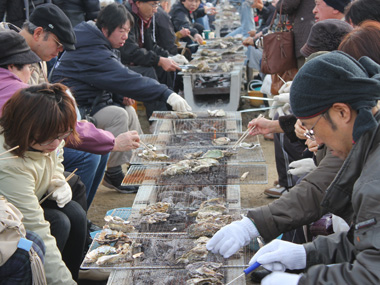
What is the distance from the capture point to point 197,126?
4824mm

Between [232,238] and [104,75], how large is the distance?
304 cm

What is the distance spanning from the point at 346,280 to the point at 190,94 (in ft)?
17.5

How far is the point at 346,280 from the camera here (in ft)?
6.03

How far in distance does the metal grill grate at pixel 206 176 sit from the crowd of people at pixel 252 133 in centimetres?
30

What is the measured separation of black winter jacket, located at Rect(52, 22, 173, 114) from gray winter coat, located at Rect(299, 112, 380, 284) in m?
3.35

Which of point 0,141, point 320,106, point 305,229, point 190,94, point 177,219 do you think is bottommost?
point 190,94

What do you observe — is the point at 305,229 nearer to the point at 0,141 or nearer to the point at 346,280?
the point at 346,280

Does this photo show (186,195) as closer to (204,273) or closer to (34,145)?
(204,273)

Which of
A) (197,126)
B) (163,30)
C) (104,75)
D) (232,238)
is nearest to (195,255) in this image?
(232,238)

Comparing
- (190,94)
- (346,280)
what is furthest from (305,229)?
(190,94)

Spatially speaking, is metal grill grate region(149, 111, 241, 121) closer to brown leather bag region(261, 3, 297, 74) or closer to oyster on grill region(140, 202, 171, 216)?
brown leather bag region(261, 3, 297, 74)

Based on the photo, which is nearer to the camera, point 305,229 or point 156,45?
point 305,229

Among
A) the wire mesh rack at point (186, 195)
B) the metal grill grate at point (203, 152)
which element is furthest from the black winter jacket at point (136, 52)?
the wire mesh rack at point (186, 195)

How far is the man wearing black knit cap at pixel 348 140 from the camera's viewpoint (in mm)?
1811
